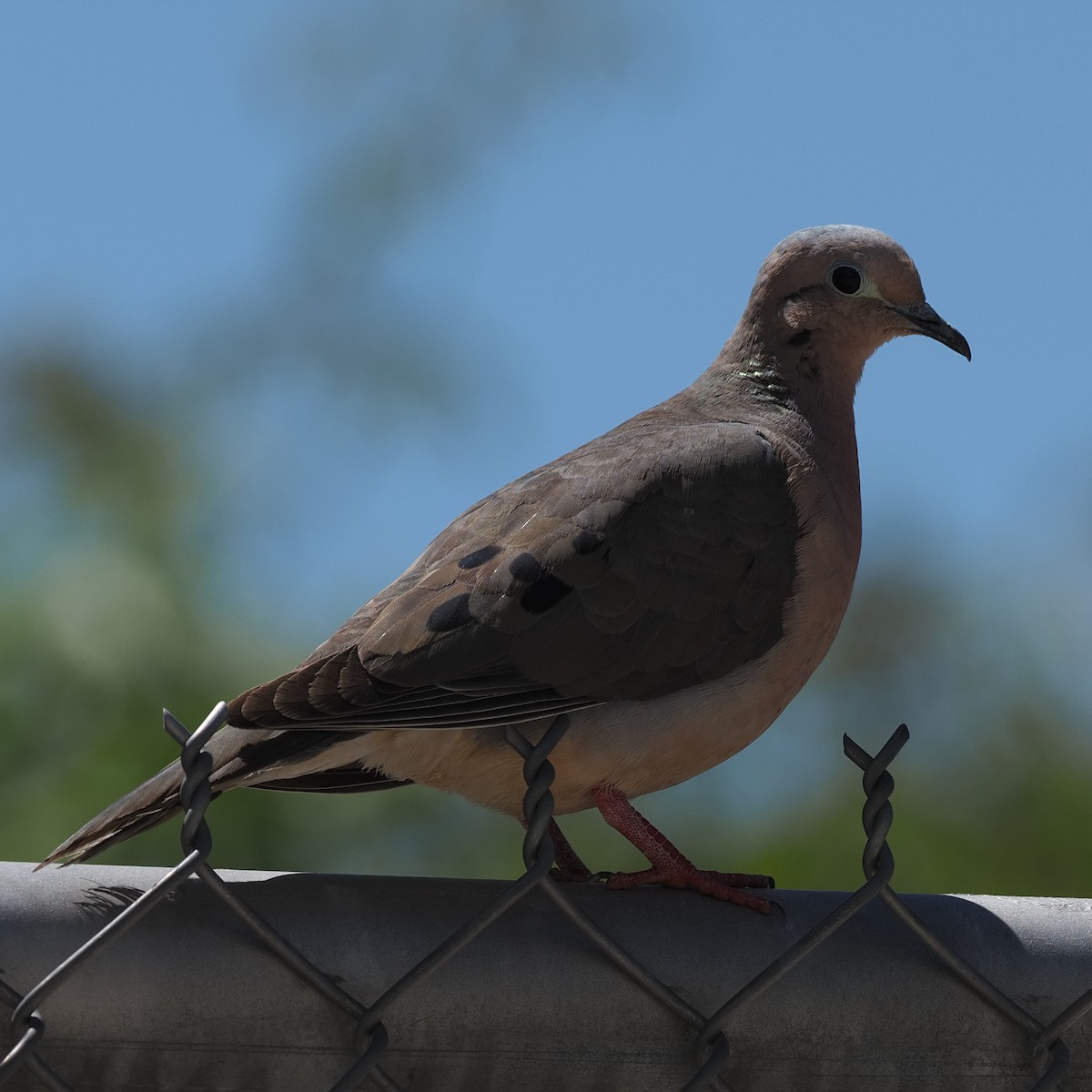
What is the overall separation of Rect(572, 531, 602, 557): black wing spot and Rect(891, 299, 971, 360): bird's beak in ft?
4.02

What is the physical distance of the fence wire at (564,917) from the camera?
1.51 m

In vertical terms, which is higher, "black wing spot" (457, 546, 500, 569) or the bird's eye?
the bird's eye

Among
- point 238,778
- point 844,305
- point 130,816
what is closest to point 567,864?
point 238,778

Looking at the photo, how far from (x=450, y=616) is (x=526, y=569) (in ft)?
0.59

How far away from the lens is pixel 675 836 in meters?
6.35

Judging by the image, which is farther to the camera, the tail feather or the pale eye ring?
the pale eye ring

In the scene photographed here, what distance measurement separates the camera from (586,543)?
2.85 metres

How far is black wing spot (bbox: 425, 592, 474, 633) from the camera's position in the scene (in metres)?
2.66

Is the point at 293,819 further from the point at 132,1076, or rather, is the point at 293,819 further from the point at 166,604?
the point at 132,1076

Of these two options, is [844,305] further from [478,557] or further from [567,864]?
[567,864]

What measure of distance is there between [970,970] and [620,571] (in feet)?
4.00

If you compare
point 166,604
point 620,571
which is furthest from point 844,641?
point 620,571

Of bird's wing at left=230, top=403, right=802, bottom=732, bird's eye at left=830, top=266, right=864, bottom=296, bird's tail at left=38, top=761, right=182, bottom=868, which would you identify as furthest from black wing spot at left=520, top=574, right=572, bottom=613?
bird's eye at left=830, top=266, right=864, bottom=296

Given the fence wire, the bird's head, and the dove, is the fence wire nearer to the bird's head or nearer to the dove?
the dove
